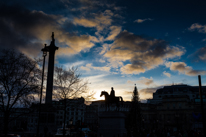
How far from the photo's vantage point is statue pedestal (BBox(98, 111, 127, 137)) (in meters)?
25.7

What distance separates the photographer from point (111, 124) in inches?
1032

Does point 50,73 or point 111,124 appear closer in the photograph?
point 111,124

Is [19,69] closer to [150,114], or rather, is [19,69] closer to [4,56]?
[4,56]

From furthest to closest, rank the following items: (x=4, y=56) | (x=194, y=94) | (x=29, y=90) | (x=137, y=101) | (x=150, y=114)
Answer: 1. (x=194, y=94)
2. (x=150, y=114)
3. (x=137, y=101)
4. (x=29, y=90)
5. (x=4, y=56)

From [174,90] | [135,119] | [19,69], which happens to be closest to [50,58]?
[19,69]

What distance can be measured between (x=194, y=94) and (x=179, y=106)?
29723 millimetres

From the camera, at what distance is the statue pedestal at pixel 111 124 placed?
25.7m

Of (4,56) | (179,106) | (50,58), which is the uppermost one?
(50,58)

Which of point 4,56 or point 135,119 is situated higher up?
point 4,56

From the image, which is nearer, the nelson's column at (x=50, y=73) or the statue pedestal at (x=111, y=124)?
the statue pedestal at (x=111, y=124)

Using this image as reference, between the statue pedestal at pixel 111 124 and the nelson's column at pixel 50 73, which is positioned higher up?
the nelson's column at pixel 50 73

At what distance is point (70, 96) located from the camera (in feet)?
115

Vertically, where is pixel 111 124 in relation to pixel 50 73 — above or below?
below

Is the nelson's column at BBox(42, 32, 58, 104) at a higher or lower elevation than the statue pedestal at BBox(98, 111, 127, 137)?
higher
